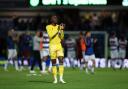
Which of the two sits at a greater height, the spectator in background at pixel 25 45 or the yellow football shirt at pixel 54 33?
the yellow football shirt at pixel 54 33

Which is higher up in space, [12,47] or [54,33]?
[54,33]

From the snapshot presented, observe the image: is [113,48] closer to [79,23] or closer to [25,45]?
[25,45]

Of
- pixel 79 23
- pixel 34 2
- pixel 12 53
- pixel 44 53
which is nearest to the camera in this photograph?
pixel 44 53

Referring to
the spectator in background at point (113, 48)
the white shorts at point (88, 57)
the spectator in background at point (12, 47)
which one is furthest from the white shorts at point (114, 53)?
the white shorts at point (88, 57)

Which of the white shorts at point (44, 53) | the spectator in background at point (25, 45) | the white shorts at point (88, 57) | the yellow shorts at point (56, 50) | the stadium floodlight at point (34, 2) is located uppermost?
the stadium floodlight at point (34, 2)

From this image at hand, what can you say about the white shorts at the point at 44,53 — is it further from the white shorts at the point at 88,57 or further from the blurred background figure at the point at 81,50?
the blurred background figure at the point at 81,50

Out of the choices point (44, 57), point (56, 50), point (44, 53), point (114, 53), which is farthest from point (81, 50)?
point (56, 50)

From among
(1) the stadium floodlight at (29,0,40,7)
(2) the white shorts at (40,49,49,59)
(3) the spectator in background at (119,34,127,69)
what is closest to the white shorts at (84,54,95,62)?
(2) the white shorts at (40,49,49,59)

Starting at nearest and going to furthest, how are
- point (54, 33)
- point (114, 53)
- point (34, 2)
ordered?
1. point (54, 33)
2. point (34, 2)
3. point (114, 53)

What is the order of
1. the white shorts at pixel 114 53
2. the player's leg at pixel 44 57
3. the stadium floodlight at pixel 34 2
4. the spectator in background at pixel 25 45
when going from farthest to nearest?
1. the white shorts at pixel 114 53
2. the spectator in background at pixel 25 45
3. the stadium floodlight at pixel 34 2
4. the player's leg at pixel 44 57

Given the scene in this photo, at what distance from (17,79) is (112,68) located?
11.6 metres

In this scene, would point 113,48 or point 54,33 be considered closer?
point 54,33

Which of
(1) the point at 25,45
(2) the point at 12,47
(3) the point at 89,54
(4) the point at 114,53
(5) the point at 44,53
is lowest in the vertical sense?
(4) the point at 114,53

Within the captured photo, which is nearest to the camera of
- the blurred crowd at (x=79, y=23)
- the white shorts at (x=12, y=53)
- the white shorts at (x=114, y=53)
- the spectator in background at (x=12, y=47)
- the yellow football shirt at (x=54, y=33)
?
the yellow football shirt at (x=54, y=33)
